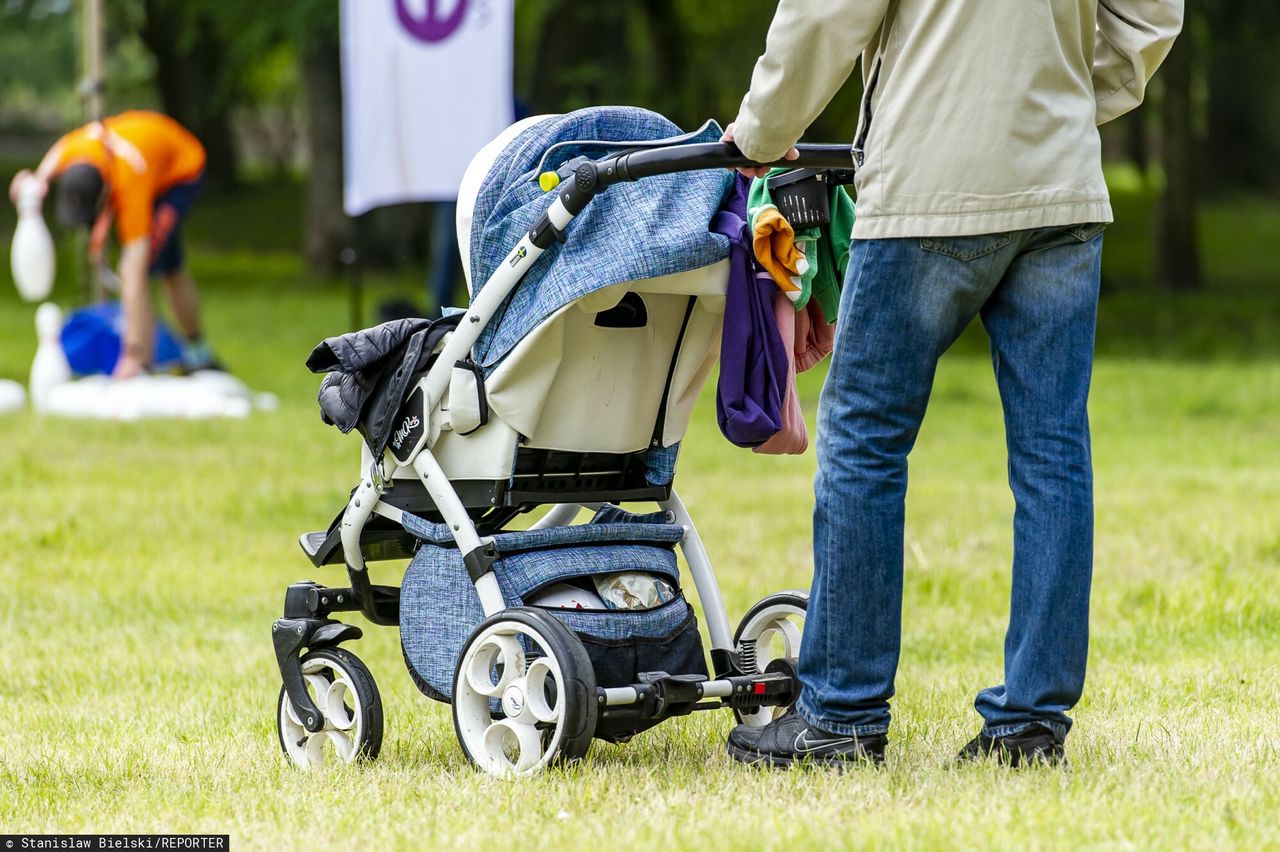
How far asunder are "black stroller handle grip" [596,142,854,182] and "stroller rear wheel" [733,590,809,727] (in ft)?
3.21

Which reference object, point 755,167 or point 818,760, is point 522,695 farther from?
point 755,167

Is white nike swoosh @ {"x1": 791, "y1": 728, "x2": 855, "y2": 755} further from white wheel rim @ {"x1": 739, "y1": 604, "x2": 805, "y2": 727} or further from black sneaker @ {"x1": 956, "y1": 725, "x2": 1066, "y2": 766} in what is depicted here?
white wheel rim @ {"x1": 739, "y1": 604, "x2": 805, "y2": 727}

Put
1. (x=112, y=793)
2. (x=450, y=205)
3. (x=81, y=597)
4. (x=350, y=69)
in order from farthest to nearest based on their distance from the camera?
1. (x=450, y=205)
2. (x=350, y=69)
3. (x=81, y=597)
4. (x=112, y=793)

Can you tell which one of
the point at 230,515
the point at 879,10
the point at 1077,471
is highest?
the point at 879,10

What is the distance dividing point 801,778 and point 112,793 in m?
1.36

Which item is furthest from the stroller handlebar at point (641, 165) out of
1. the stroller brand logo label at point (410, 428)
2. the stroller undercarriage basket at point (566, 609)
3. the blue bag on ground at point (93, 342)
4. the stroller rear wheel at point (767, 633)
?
the blue bag on ground at point (93, 342)

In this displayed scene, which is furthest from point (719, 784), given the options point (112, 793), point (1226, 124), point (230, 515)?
point (1226, 124)

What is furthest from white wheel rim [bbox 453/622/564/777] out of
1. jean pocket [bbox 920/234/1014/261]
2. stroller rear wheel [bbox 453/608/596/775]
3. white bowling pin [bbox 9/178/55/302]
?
white bowling pin [bbox 9/178/55/302]

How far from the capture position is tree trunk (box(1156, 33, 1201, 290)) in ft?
63.0

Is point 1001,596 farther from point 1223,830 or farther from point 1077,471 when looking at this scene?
point 1223,830

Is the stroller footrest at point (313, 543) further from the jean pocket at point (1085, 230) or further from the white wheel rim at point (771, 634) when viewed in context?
the jean pocket at point (1085, 230)

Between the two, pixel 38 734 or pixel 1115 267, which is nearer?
pixel 38 734

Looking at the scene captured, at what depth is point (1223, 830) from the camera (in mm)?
2887

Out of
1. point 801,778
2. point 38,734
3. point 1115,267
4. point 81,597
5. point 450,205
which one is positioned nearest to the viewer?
point 801,778
